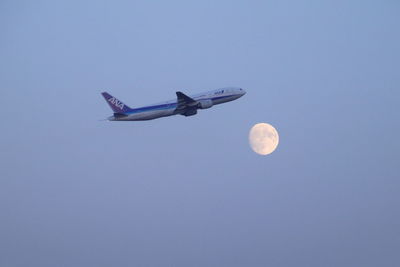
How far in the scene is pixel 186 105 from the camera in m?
77.5

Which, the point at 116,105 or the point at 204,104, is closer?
the point at 204,104

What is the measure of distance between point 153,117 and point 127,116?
4209mm

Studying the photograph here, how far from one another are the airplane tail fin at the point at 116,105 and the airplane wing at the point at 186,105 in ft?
28.9

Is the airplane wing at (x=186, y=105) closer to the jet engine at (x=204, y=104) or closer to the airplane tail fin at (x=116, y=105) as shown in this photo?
the jet engine at (x=204, y=104)

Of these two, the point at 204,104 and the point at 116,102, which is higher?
the point at 116,102

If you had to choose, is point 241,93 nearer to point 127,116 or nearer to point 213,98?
point 213,98

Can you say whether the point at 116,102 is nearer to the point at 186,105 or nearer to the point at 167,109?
the point at 167,109

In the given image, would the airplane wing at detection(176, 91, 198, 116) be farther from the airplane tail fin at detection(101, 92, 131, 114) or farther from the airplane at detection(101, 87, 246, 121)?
the airplane tail fin at detection(101, 92, 131, 114)

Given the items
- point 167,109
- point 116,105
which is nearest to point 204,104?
point 167,109

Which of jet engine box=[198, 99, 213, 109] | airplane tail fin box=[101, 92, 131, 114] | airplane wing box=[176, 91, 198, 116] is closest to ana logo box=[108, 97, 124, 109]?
airplane tail fin box=[101, 92, 131, 114]

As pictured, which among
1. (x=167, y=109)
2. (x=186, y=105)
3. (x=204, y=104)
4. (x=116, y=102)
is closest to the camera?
(x=186, y=105)

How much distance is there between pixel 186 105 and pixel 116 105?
12.5m

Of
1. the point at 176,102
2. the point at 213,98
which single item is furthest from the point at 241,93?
the point at 176,102

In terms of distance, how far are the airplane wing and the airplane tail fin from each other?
8795 millimetres
